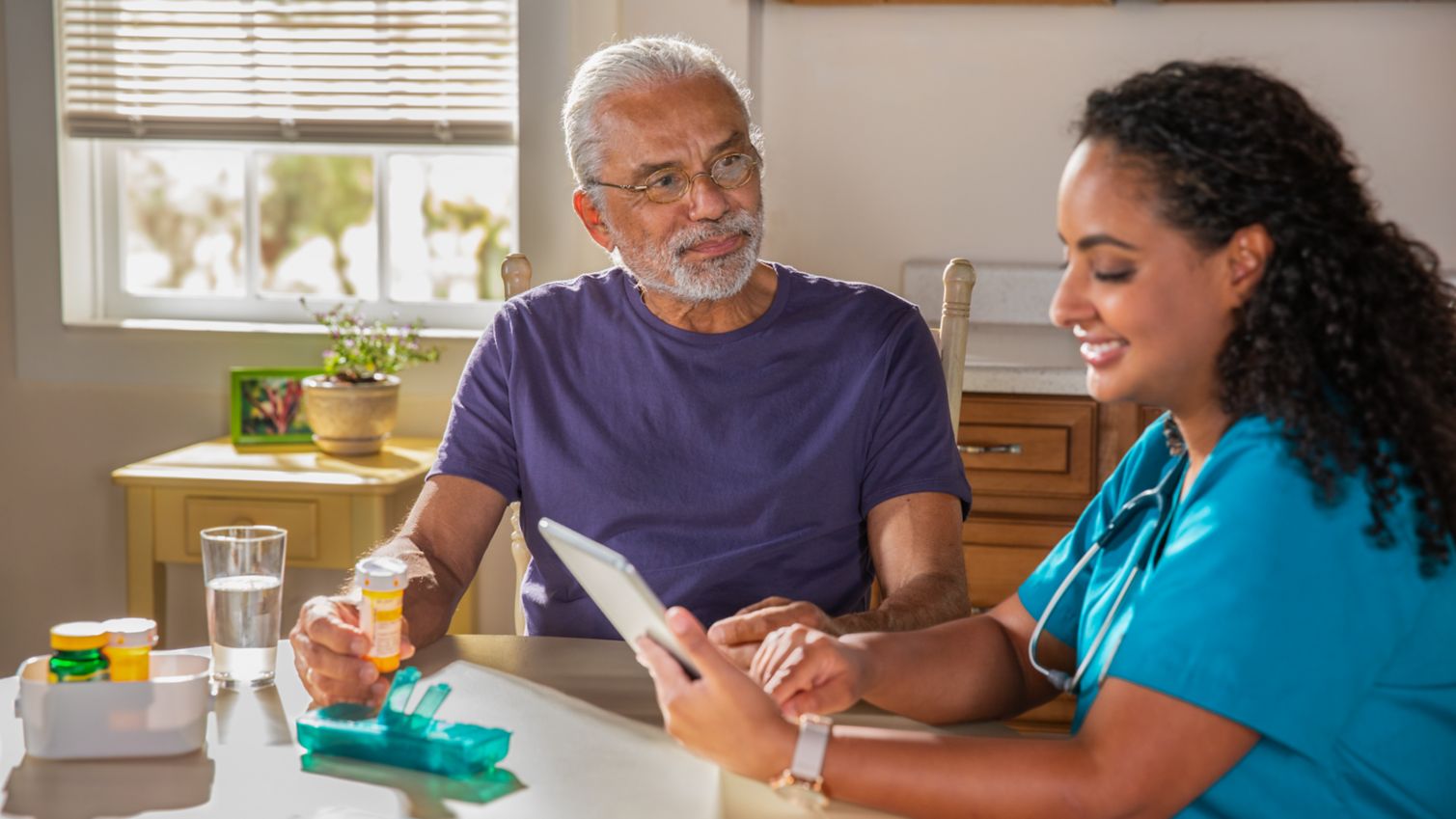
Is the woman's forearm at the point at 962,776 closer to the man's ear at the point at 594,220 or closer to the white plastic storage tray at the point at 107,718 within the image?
the white plastic storage tray at the point at 107,718

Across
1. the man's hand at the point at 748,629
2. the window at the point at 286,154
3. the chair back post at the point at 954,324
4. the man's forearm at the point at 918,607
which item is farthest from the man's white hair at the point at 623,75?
the window at the point at 286,154

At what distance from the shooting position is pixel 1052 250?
3.06 metres

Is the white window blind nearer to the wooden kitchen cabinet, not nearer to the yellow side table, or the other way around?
the yellow side table

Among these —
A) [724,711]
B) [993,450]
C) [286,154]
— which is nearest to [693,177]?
[724,711]

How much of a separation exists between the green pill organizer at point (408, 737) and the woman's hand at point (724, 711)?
0.47ft

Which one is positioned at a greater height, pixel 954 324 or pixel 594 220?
pixel 594 220

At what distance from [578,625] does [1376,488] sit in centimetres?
102

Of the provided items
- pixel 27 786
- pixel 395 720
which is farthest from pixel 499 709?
pixel 27 786

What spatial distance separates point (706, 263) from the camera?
5.83 feet

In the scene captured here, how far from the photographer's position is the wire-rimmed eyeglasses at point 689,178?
179 cm

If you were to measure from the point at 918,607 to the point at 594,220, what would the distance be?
0.68 m

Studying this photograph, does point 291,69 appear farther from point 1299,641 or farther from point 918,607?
point 1299,641

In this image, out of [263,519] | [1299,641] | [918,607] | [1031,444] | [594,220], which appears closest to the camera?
[1299,641]

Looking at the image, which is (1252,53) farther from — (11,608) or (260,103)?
(11,608)
